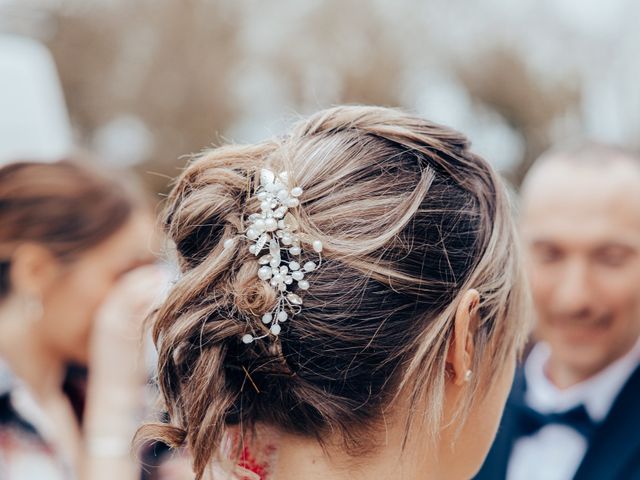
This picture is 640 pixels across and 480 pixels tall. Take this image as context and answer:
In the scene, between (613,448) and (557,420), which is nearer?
(613,448)

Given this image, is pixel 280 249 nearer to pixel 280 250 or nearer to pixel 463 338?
pixel 280 250

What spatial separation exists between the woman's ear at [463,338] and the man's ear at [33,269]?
1.77m

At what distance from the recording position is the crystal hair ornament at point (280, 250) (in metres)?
1.03

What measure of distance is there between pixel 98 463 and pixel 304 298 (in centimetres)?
148

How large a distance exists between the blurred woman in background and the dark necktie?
1.26 m

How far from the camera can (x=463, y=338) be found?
1080 millimetres

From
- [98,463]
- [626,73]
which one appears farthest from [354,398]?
[626,73]

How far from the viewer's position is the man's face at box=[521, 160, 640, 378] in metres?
2.30

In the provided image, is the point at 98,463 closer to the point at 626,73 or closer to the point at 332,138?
the point at 332,138

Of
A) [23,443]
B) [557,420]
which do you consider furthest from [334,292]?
[23,443]

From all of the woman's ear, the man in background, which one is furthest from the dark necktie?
the woman's ear

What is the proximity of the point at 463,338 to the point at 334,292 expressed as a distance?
22 centimetres

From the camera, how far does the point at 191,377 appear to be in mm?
1099

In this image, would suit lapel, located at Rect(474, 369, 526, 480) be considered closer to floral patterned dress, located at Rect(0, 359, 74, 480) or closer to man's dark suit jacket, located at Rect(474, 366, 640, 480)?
man's dark suit jacket, located at Rect(474, 366, 640, 480)
